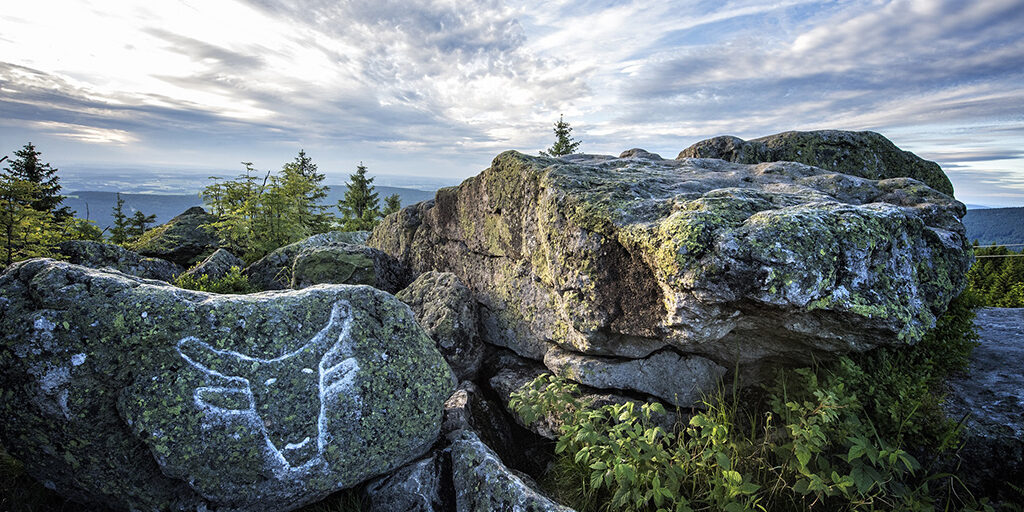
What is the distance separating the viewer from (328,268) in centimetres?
945

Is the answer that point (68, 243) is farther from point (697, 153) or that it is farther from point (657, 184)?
point (697, 153)

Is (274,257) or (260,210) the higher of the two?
(260,210)

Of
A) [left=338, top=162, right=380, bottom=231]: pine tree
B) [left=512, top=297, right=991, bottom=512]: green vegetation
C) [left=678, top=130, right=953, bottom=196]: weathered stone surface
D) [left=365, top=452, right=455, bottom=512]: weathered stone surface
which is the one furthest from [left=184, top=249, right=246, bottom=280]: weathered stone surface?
[left=338, top=162, right=380, bottom=231]: pine tree

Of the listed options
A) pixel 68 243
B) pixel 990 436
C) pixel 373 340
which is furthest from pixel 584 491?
pixel 68 243

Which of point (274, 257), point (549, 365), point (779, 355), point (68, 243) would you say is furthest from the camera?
point (274, 257)

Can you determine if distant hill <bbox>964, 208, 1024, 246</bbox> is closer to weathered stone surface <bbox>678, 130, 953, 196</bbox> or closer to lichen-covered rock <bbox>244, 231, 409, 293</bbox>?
weathered stone surface <bbox>678, 130, 953, 196</bbox>

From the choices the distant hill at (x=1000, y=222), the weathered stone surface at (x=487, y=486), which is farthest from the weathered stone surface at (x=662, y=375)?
the distant hill at (x=1000, y=222)

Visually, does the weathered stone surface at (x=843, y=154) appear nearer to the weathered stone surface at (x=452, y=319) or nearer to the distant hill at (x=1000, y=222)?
the weathered stone surface at (x=452, y=319)

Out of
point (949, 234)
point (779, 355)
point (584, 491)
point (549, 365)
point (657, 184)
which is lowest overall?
point (584, 491)

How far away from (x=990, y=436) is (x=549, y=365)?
5.61 metres

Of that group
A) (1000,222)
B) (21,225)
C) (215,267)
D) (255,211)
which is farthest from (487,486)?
(1000,222)

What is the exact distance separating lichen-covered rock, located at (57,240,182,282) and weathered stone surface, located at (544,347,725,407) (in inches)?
351

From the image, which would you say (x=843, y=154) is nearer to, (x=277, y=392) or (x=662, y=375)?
(x=662, y=375)

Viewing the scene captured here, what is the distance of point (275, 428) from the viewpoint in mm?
4824
